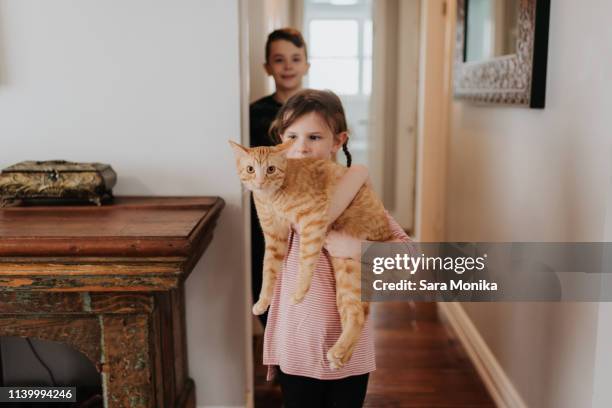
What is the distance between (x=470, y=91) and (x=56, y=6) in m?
1.74

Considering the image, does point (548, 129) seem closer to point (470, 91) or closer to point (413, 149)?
point (470, 91)

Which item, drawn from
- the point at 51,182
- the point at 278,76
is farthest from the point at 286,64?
the point at 51,182

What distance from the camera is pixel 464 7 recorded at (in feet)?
9.69

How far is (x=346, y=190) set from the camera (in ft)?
4.27

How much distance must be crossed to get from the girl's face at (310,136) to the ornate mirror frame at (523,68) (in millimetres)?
843

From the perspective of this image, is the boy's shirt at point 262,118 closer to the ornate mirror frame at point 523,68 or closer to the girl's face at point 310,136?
the ornate mirror frame at point 523,68

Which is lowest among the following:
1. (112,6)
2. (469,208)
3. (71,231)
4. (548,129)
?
(469,208)

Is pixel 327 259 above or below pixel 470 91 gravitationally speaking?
below

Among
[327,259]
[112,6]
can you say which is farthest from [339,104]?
[112,6]

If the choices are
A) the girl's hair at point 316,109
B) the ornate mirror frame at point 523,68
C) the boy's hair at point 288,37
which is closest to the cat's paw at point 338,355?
the girl's hair at point 316,109

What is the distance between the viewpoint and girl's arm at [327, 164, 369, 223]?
129 centimetres

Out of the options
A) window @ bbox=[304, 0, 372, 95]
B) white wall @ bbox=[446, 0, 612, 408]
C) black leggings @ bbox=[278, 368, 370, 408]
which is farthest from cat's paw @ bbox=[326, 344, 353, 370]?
window @ bbox=[304, 0, 372, 95]

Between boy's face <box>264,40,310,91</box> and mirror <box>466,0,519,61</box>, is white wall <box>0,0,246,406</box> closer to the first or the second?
boy's face <box>264,40,310,91</box>
